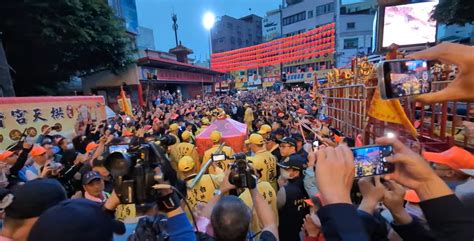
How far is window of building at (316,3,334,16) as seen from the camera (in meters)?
42.6

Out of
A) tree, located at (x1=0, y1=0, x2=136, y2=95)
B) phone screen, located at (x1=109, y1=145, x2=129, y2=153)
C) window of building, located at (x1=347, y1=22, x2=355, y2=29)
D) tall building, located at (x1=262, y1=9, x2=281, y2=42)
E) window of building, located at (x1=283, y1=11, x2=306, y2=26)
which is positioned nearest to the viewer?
phone screen, located at (x1=109, y1=145, x2=129, y2=153)

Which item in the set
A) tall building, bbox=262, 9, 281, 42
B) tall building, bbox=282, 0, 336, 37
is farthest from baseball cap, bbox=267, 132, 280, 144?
tall building, bbox=262, 9, 281, 42

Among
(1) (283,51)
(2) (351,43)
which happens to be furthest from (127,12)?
(2) (351,43)

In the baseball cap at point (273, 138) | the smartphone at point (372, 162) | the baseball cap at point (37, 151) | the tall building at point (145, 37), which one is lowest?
the baseball cap at point (273, 138)

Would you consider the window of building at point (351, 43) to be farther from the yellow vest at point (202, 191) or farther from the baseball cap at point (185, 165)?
the yellow vest at point (202, 191)

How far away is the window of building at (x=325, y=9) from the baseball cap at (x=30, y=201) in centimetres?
4754

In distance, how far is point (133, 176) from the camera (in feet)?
4.56

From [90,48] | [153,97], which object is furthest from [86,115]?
[153,97]

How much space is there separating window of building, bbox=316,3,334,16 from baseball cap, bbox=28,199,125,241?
47.7 m

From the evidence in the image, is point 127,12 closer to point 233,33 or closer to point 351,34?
point 351,34

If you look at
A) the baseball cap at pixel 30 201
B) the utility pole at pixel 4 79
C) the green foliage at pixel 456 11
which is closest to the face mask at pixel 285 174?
the baseball cap at pixel 30 201

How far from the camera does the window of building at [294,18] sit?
1829 inches

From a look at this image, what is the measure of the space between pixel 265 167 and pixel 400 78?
10.1ft

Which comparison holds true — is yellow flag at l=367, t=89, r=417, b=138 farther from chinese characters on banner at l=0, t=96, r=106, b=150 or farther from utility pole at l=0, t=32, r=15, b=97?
utility pole at l=0, t=32, r=15, b=97
